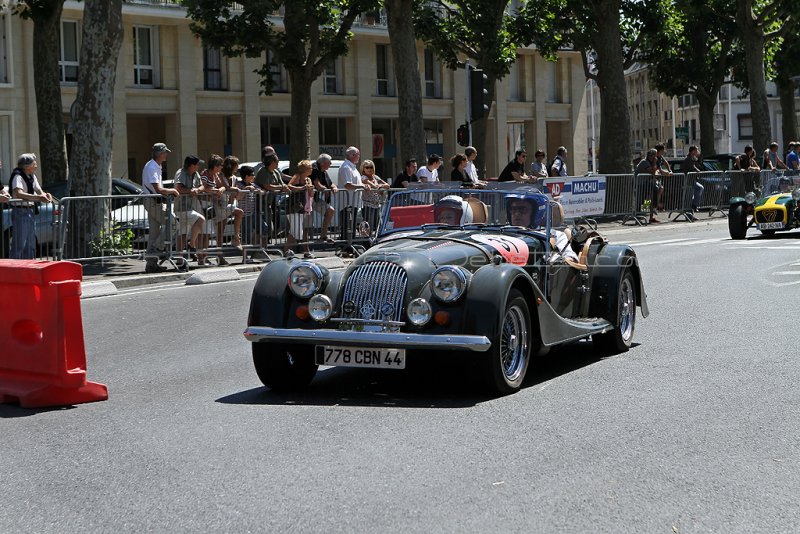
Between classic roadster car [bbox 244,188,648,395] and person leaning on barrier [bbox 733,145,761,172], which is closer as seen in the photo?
classic roadster car [bbox 244,188,648,395]

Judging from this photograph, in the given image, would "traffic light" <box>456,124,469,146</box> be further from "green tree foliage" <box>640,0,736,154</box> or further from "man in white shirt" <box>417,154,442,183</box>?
"green tree foliage" <box>640,0,736,154</box>

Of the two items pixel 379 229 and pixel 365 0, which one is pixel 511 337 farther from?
pixel 365 0

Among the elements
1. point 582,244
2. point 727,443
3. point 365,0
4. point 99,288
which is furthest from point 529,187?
point 365,0

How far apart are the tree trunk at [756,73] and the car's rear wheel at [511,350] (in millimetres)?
37994

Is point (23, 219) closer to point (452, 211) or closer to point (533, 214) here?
point (452, 211)

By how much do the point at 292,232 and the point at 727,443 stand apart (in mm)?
14850

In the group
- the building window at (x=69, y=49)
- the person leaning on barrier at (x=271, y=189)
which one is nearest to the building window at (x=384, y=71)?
the building window at (x=69, y=49)

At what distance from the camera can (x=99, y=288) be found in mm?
17047

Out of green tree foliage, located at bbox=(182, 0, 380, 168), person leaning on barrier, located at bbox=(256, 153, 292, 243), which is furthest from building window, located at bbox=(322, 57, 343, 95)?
person leaning on barrier, located at bbox=(256, 153, 292, 243)

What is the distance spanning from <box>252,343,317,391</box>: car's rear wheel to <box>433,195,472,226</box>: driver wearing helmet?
67.2 inches

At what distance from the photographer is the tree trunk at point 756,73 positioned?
44.5 metres

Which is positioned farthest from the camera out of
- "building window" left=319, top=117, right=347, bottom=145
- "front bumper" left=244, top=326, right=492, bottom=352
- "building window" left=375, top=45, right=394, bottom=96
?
"building window" left=375, top=45, right=394, bottom=96

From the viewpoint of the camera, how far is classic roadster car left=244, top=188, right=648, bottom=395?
8.21m

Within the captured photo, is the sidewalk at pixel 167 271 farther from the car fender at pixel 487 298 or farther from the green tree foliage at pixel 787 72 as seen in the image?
the green tree foliage at pixel 787 72
